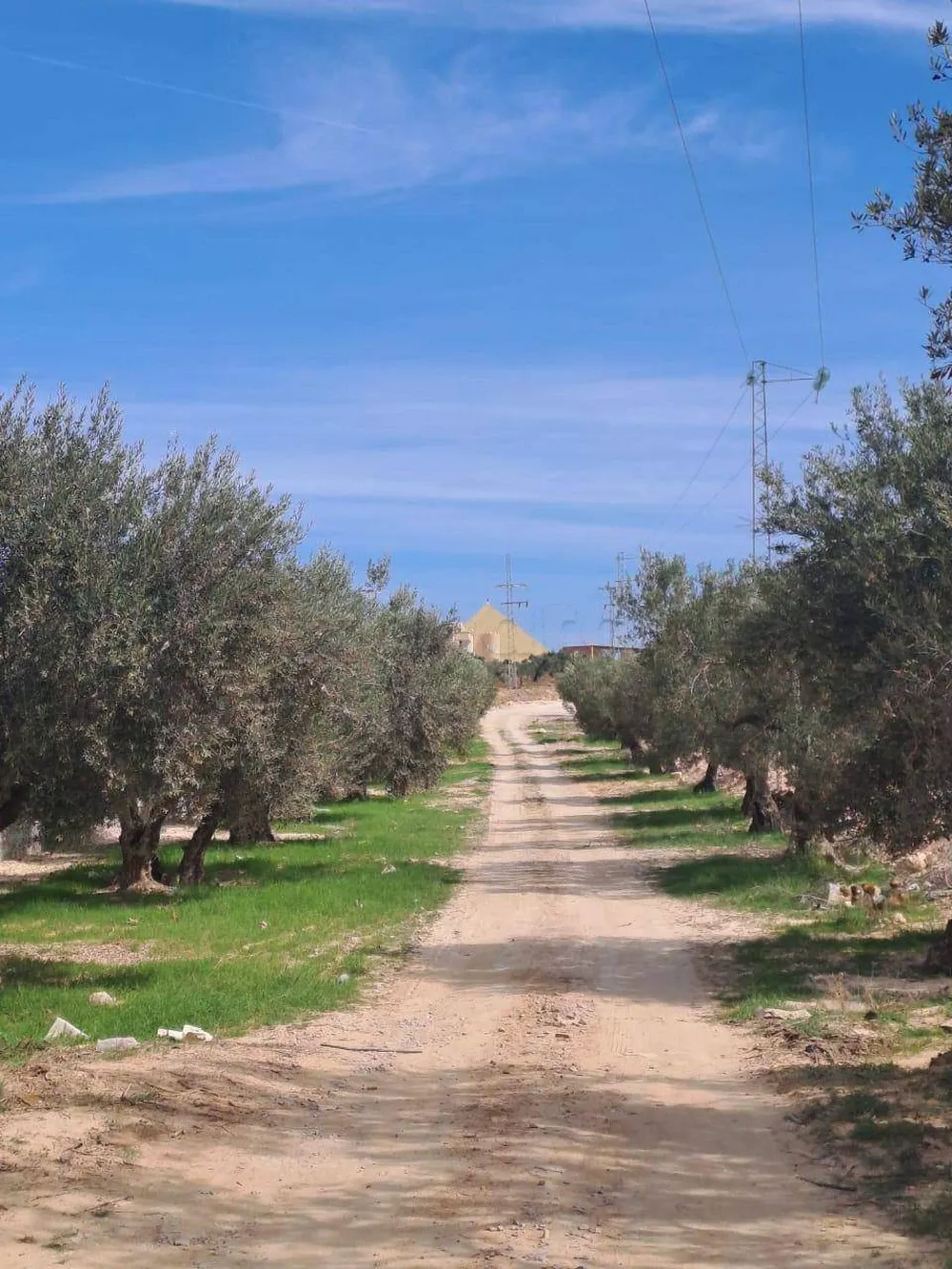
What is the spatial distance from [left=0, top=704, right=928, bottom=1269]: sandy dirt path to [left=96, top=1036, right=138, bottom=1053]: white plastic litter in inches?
28.0

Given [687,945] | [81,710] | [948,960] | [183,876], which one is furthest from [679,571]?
[81,710]

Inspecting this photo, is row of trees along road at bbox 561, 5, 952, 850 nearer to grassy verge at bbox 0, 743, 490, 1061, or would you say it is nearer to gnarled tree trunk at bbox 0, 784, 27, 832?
grassy verge at bbox 0, 743, 490, 1061

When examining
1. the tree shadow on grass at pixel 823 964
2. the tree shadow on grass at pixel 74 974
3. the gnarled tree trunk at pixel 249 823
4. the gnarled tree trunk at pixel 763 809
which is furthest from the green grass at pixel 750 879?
the tree shadow on grass at pixel 74 974

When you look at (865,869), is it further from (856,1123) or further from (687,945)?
(856,1123)

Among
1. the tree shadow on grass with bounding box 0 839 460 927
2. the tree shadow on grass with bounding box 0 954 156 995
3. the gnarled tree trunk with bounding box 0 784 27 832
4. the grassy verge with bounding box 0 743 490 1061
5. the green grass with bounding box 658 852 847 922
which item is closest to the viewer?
the grassy verge with bounding box 0 743 490 1061

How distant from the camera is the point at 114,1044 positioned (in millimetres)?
10320

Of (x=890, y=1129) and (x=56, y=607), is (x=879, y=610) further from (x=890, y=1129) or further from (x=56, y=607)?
(x=56, y=607)

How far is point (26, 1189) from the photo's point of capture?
22.2ft

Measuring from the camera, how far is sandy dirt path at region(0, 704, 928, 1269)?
6160 mm

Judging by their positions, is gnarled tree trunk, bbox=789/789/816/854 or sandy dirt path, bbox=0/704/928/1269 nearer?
sandy dirt path, bbox=0/704/928/1269

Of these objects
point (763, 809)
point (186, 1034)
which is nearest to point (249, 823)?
point (763, 809)

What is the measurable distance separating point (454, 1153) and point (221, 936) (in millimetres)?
9999

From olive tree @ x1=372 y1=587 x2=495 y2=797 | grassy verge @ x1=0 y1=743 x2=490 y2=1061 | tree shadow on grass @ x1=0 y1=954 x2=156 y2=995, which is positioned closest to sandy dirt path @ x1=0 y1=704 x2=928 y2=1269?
grassy verge @ x1=0 y1=743 x2=490 y2=1061

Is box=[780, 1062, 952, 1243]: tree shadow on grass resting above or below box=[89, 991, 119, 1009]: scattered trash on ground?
above
